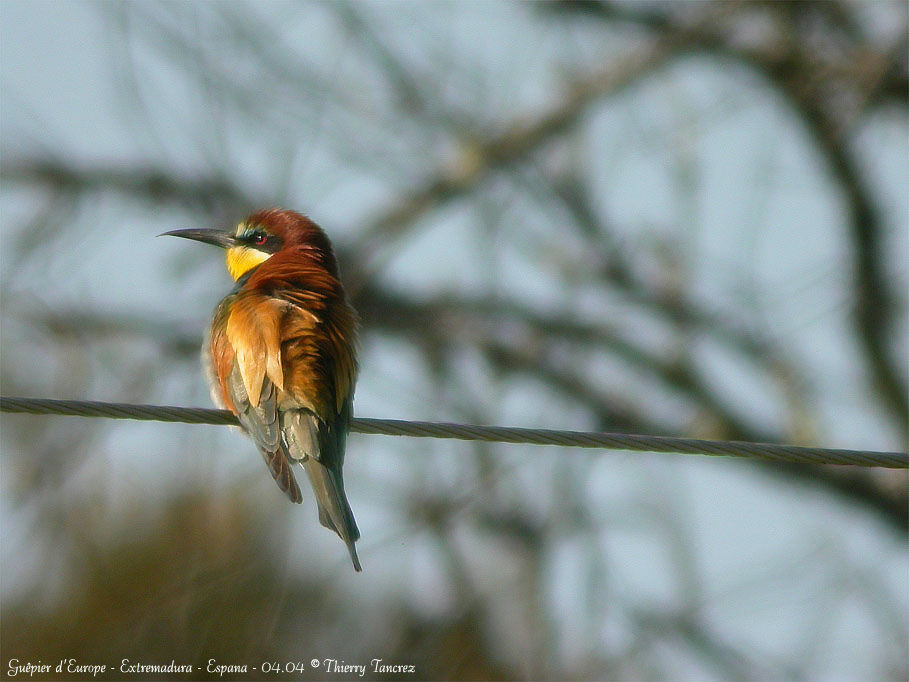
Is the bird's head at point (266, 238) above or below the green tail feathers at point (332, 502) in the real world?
above

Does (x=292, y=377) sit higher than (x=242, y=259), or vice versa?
(x=292, y=377)

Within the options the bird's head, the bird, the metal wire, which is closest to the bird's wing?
the bird

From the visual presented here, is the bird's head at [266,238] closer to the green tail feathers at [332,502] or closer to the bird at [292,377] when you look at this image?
the bird at [292,377]

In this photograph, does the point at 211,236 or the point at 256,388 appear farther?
the point at 211,236

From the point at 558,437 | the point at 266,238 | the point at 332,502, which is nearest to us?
the point at 558,437

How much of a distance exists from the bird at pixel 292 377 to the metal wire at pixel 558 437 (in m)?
0.44

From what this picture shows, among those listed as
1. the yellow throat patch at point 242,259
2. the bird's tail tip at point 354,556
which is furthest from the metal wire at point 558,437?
the yellow throat patch at point 242,259

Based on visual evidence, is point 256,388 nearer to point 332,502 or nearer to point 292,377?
point 292,377

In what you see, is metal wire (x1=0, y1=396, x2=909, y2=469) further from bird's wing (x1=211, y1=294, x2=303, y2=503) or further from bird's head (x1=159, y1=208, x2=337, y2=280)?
bird's head (x1=159, y1=208, x2=337, y2=280)

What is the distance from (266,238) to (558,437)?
2.22 meters

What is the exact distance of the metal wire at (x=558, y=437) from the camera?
2484mm

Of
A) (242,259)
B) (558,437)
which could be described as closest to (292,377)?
(558,437)

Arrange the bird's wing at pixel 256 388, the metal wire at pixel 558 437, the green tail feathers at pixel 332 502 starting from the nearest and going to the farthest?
1. the metal wire at pixel 558 437
2. the green tail feathers at pixel 332 502
3. the bird's wing at pixel 256 388

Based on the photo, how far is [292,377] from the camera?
320cm
